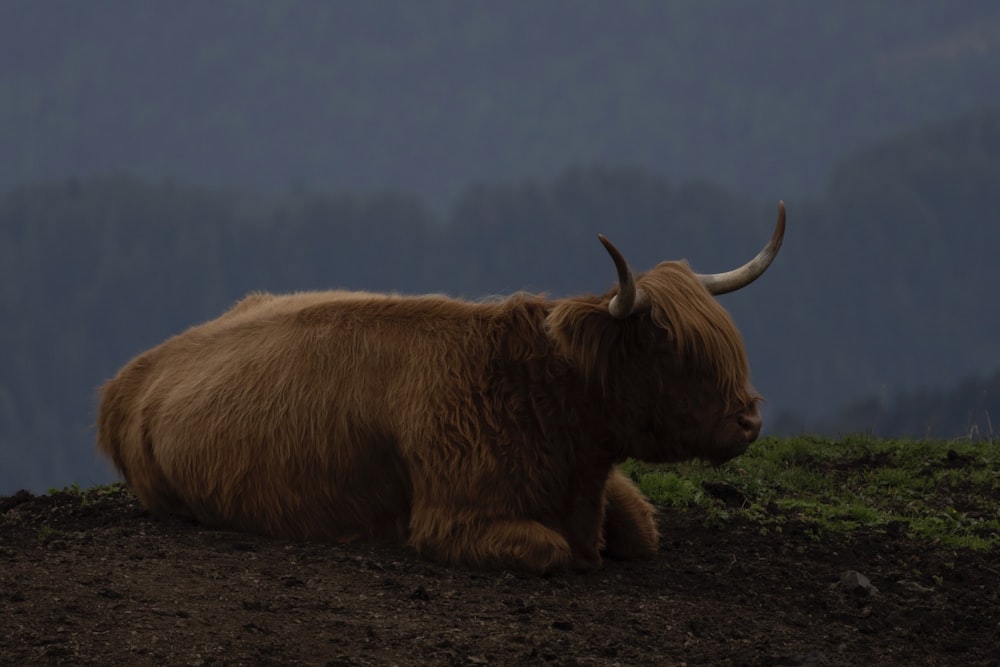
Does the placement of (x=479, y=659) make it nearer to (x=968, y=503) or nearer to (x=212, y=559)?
(x=212, y=559)

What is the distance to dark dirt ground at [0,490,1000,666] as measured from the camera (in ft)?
Answer: 15.9

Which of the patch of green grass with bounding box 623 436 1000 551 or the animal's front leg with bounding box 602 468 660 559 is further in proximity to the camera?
the patch of green grass with bounding box 623 436 1000 551

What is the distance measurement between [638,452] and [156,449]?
8.55ft

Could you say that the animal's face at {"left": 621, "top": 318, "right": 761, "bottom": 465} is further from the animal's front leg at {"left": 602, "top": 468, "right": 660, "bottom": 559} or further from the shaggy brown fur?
the animal's front leg at {"left": 602, "top": 468, "right": 660, "bottom": 559}

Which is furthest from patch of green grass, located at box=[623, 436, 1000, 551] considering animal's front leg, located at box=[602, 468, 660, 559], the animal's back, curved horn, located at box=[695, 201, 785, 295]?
the animal's back

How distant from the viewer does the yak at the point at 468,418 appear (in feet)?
20.1

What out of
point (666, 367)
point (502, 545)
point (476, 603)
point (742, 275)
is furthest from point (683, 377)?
point (476, 603)

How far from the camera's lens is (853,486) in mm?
8703

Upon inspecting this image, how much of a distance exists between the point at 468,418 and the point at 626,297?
94cm

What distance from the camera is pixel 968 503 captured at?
326 inches

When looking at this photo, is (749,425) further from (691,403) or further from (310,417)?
(310,417)

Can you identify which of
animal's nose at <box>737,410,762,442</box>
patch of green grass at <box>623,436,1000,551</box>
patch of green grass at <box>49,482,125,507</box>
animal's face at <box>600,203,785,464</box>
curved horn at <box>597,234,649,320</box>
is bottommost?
patch of green grass at <box>623,436,1000,551</box>

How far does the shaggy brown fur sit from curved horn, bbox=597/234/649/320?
9 cm

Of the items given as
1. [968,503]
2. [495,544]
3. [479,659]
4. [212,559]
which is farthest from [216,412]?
[968,503]
